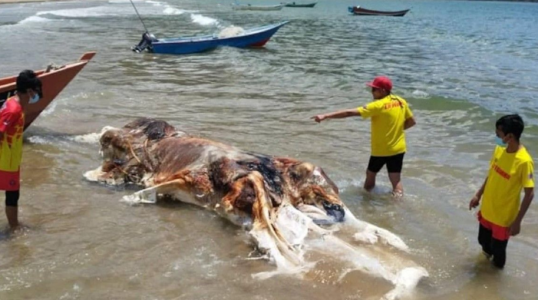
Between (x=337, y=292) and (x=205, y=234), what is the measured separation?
1609 mm

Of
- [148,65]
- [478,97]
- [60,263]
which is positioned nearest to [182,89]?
[148,65]

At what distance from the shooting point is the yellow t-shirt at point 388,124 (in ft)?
21.5

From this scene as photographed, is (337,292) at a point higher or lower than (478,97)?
higher

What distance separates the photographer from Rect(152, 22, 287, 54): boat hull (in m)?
22.1

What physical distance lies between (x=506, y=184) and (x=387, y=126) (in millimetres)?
2155

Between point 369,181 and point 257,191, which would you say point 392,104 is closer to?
point 369,181

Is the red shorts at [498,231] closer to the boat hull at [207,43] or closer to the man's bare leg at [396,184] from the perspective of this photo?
the man's bare leg at [396,184]

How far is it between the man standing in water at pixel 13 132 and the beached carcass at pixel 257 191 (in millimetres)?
1357

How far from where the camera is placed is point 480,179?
7.83 metres

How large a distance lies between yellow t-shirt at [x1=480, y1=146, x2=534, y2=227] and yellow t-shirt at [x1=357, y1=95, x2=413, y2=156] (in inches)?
73.3

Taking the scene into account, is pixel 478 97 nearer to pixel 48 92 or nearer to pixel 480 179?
pixel 480 179

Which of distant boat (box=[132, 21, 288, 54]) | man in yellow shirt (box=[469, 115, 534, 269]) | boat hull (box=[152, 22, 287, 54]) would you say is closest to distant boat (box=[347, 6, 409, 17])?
distant boat (box=[132, 21, 288, 54])

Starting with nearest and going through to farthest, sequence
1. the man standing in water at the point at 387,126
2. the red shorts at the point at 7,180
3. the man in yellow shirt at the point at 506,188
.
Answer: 1. the man in yellow shirt at the point at 506,188
2. the red shorts at the point at 7,180
3. the man standing in water at the point at 387,126

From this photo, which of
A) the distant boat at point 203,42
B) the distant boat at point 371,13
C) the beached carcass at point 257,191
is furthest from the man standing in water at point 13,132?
the distant boat at point 371,13
